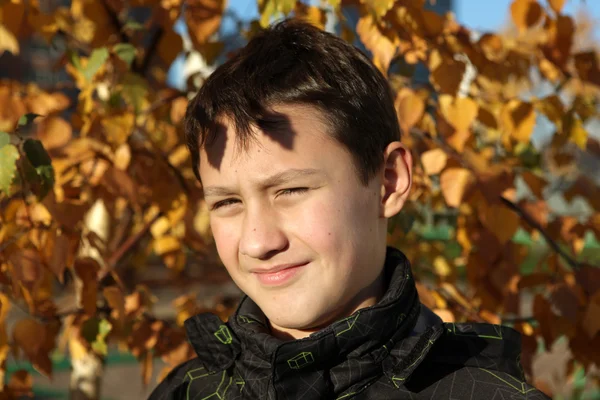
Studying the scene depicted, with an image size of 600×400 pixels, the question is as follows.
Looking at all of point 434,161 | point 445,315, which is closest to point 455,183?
point 434,161

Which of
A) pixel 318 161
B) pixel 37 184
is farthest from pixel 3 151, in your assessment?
pixel 318 161

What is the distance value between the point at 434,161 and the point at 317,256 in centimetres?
70

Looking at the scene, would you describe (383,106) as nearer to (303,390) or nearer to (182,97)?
(303,390)

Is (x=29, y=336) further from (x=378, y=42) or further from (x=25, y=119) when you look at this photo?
(x=378, y=42)

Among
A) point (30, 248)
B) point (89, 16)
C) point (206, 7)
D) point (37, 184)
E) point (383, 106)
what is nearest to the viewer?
point (383, 106)

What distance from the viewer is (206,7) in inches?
84.5

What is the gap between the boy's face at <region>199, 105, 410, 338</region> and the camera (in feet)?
4.25

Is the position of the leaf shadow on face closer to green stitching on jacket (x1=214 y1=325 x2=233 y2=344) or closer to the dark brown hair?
the dark brown hair

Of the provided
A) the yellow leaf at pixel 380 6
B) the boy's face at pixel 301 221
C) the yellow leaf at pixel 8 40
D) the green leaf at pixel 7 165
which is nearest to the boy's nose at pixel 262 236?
the boy's face at pixel 301 221

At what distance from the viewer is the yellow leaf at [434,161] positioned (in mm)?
1873

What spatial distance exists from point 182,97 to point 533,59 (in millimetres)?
1194

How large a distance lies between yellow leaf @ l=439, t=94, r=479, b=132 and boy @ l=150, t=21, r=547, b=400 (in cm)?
49

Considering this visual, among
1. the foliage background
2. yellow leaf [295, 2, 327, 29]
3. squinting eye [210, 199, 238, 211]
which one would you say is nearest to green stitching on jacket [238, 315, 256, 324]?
squinting eye [210, 199, 238, 211]

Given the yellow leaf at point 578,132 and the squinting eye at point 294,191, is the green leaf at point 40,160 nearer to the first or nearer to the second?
the squinting eye at point 294,191
